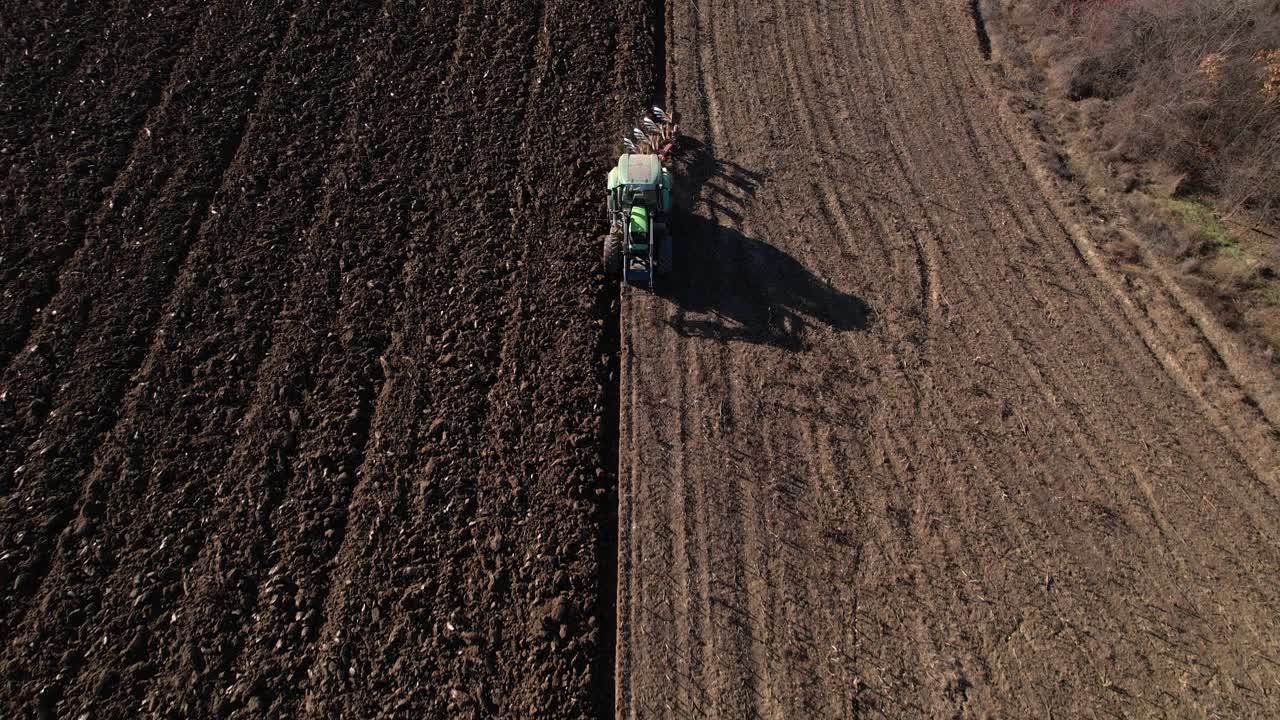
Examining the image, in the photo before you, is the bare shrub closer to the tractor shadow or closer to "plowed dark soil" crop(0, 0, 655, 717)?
the tractor shadow

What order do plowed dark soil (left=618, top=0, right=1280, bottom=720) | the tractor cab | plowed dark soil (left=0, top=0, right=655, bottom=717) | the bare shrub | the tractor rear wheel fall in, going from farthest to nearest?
the bare shrub
the tractor rear wheel
the tractor cab
plowed dark soil (left=618, top=0, right=1280, bottom=720)
plowed dark soil (left=0, top=0, right=655, bottom=717)

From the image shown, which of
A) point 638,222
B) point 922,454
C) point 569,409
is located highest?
point 638,222

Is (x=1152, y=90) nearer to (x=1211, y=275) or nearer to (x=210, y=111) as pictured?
(x=1211, y=275)

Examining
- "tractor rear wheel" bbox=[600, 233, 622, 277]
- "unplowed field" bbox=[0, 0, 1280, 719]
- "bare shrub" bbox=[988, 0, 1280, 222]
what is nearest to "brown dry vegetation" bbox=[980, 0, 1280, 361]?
"bare shrub" bbox=[988, 0, 1280, 222]

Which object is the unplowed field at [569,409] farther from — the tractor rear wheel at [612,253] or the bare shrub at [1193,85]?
the bare shrub at [1193,85]

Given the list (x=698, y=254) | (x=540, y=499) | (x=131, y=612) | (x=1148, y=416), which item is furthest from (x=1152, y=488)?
(x=131, y=612)

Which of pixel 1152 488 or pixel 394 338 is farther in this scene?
pixel 394 338

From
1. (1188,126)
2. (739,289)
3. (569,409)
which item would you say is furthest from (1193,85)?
(569,409)

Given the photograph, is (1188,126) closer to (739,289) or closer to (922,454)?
(922,454)
